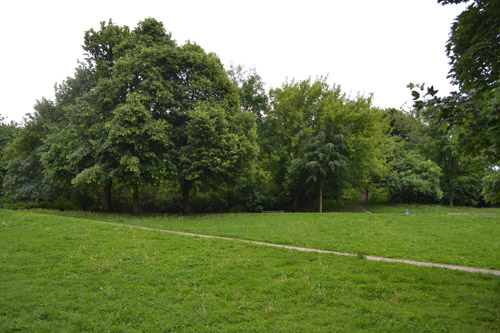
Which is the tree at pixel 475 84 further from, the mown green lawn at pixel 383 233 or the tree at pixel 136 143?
the tree at pixel 136 143

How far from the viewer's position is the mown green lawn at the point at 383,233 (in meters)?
11.3

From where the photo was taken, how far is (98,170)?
18297 millimetres

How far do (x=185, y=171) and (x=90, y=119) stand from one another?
792cm

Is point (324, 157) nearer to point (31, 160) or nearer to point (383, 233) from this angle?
point (383, 233)

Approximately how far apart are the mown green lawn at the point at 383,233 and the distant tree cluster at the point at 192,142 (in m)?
3.55

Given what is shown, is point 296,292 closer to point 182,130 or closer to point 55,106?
point 182,130

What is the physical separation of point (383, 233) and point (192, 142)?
1312cm

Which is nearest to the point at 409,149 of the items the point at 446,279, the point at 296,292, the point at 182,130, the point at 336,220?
the point at 336,220

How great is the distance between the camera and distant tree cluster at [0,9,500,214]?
19.5m

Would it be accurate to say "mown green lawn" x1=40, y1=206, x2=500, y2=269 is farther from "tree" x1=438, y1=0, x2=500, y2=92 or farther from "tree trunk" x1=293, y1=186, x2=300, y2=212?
"tree trunk" x1=293, y1=186, x2=300, y2=212

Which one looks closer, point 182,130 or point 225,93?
point 182,130

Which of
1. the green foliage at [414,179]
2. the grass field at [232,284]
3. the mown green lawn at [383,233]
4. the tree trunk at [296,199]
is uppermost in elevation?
the green foliage at [414,179]

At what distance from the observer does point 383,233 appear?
50.4ft

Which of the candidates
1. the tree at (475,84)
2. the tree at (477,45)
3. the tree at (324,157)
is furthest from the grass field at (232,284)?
the tree at (324,157)
